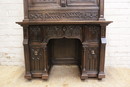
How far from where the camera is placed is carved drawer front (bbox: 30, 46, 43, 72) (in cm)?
187

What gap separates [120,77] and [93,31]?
85 centimetres

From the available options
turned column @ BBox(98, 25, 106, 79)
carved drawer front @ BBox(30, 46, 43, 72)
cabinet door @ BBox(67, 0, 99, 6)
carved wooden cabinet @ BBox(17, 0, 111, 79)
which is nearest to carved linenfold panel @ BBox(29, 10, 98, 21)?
carved wooden cabinet @ BBox(17, 0, 111, 79)

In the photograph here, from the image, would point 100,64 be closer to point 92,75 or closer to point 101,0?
point 92,75

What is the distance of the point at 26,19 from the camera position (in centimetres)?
183

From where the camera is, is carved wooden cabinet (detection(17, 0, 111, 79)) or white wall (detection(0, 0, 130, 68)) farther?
white wall (detection(0, 0, 130, 68))

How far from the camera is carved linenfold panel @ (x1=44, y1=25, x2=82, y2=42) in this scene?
183cm

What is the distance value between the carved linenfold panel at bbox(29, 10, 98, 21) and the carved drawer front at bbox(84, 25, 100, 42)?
14 centimetres

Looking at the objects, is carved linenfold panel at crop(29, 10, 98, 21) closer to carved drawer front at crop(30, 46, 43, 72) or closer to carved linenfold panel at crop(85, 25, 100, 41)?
carved linenfold panel at crop(85, 25, 100, 41)

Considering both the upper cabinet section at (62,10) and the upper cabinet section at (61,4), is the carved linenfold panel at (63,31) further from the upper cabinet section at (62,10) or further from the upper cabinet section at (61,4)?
the upper cabinet section at (61,4)

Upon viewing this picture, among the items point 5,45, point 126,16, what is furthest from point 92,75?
point 5,45

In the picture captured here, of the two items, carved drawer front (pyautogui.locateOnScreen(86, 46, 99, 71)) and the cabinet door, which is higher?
the cabinet door

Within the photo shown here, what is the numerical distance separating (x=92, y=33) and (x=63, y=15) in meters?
0.48

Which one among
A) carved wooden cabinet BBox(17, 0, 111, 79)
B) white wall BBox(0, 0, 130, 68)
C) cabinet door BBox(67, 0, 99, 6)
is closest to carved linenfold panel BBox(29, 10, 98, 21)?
carved wooden cabinet BBox(17, 0, 111, 79)

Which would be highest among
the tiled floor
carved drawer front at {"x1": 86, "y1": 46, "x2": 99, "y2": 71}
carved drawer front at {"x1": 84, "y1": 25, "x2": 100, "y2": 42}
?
carved drawer front at {"x1": 84, "y1": 25, "x2": 100, "y2": 42}
